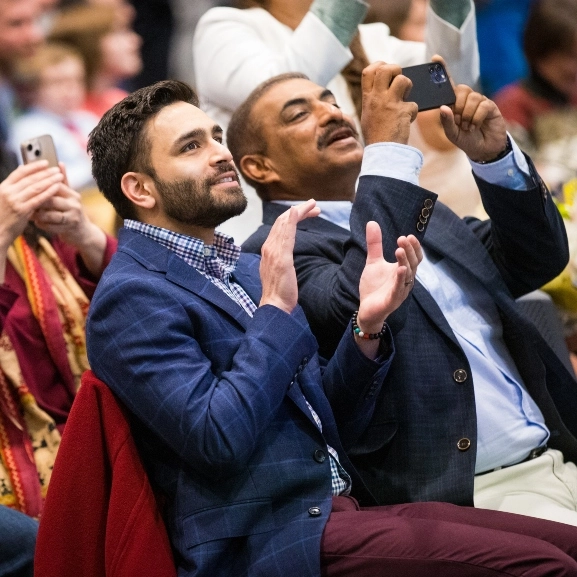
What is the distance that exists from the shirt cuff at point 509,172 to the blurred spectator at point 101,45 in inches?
70.0

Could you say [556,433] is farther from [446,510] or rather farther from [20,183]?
[20,183]

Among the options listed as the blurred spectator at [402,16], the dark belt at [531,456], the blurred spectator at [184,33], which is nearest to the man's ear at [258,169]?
the dark belt at [531,456]

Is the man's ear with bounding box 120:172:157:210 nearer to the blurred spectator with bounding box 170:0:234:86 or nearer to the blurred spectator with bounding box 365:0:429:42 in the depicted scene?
the blurred spectator with bounding box 365:0:429:42

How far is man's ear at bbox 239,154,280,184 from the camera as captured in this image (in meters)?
2.53

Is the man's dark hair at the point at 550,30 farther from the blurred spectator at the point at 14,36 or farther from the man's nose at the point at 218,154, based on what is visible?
the man's nose at the point at 218,154

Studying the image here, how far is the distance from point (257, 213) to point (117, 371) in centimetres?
125

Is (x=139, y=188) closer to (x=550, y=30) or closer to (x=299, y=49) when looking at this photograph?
(x=299, y=49)

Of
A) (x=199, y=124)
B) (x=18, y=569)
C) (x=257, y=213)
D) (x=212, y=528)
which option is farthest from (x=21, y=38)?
(x=212, y=528)

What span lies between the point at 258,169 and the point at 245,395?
0.97 m

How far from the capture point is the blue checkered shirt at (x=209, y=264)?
195 centimetres

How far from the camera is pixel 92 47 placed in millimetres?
3719

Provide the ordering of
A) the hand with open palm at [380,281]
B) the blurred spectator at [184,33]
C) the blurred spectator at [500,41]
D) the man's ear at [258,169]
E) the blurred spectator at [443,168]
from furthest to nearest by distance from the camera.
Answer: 1. the blurred spectator at [500,41]
2. the blurred spectator at [184,33]
3. the blurred spectator at [443,168]
4. the man's ear at [258,169]
5. the hand with open palm at [380,281]

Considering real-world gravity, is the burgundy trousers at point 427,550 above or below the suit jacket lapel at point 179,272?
below

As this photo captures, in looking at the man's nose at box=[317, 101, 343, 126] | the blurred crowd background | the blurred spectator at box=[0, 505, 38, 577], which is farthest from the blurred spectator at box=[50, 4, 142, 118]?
the blurred spectator at box=[0, 505, 38, 577]
